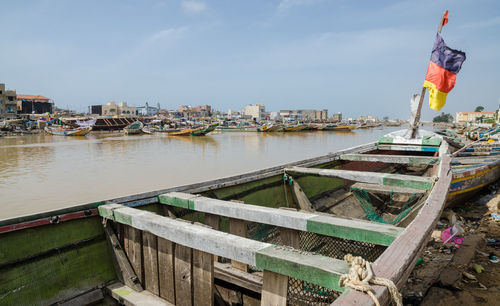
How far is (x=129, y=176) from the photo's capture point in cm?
1254

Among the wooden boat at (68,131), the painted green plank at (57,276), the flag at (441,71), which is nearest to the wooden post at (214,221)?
the painted green plank at (57,276)

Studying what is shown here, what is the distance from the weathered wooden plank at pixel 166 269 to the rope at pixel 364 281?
1.64m

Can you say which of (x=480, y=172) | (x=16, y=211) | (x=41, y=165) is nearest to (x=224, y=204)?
(x=480, y=172)

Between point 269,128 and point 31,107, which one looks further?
point 31,107

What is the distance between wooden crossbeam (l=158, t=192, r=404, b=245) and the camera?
218 centimetres

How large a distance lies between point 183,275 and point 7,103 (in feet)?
197

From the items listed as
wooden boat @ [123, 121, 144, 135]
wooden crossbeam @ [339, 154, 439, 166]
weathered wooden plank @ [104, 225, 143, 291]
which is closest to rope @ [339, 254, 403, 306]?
weathered wooden plank @ [104, 225, 143, 291]

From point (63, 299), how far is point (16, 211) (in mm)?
7230

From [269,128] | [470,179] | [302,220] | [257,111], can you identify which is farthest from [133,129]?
[257,111]

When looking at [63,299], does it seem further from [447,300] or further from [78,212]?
[447,300]

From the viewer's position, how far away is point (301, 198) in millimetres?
5000

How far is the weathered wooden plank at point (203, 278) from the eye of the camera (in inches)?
90.1

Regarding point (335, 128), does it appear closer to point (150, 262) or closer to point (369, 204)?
point (369, 204)

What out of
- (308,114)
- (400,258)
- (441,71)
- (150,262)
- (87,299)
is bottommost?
(87,299)
